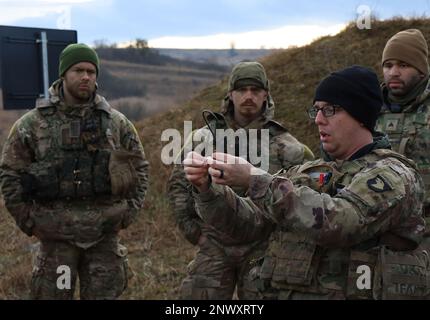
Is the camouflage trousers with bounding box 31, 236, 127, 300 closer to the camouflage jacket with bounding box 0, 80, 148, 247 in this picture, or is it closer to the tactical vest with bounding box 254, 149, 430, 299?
the camouflage jacket with bounding box 0, 80, 148, 247

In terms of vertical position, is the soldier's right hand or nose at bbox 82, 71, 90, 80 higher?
nose at bbox 82, 71, 90, 80

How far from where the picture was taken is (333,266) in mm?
2350

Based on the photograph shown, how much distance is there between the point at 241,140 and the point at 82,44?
1.43 meters

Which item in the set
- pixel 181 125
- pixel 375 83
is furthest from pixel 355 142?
pixel 181 125

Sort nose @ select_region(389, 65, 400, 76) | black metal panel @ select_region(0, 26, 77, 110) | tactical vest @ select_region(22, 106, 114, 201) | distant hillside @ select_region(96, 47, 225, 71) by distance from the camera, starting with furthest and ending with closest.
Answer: distant hillside @ select_region(96, 47, 225, 71) < black metal panel @ select_region(0, 26, 77, 110) < tactical vest @ select_region(22, 106, 114, 201) < nose @ select_region(389, 65, 400, 76)

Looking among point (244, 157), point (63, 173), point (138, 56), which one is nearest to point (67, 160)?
point (63, 173)

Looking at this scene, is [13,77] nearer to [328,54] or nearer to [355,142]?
[355,142]

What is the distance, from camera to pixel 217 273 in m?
4.07

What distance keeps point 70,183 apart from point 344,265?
2526 mm

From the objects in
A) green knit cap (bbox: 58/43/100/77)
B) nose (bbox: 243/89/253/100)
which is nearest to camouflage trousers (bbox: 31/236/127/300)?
green knit cap (bbox: 58/43/100/77)

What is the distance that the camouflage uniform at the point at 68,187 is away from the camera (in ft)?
14.4

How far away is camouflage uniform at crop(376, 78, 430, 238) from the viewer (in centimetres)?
404

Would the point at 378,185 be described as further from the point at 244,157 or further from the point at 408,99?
the point at 408,99

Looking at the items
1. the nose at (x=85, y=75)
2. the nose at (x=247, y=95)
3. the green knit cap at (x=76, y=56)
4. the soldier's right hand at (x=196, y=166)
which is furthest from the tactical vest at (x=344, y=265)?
the green knit cap at (x=76, y=56)
